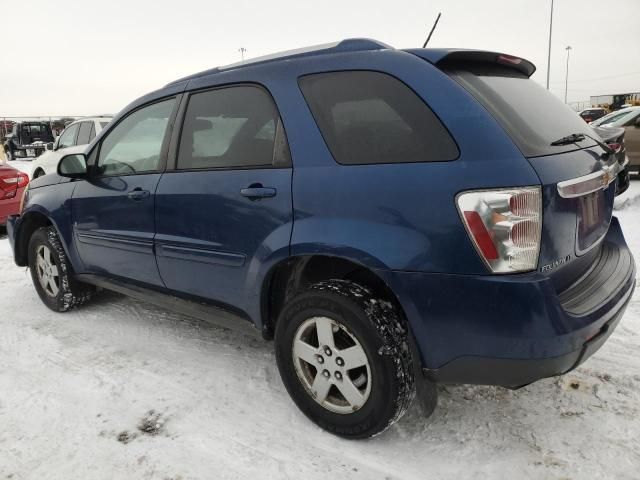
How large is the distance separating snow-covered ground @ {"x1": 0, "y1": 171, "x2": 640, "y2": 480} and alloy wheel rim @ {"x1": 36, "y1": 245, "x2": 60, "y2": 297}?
0.79 meters

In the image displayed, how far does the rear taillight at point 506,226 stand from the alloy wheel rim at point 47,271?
346 centimetres

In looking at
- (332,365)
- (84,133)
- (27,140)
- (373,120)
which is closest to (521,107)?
(373,120)

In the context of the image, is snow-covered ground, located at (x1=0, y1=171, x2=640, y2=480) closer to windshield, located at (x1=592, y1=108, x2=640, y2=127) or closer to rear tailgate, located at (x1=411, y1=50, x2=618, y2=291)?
rear tailgate, located at (x1=411, y1=50, x2=618, y2=291)

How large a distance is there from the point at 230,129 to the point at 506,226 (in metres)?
1.60

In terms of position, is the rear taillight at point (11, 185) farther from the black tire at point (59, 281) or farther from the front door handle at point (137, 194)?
the front door handle at point (137, 194)

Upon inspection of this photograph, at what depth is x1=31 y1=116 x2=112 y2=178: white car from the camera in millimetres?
10164

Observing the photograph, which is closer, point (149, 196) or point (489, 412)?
point (489, 412)

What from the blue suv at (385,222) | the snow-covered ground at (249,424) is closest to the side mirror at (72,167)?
the blue suv at (385,222)

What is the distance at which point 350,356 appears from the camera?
213 cm

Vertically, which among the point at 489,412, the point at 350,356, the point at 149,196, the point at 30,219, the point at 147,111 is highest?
the point at 147,111

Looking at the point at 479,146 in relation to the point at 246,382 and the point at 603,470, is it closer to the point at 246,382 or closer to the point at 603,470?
the point at 603,470

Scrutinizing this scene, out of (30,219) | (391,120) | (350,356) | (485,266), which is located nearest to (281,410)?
(350,356)

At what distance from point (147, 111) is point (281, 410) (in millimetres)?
2102

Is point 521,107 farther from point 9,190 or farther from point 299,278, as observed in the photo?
point 9,190
